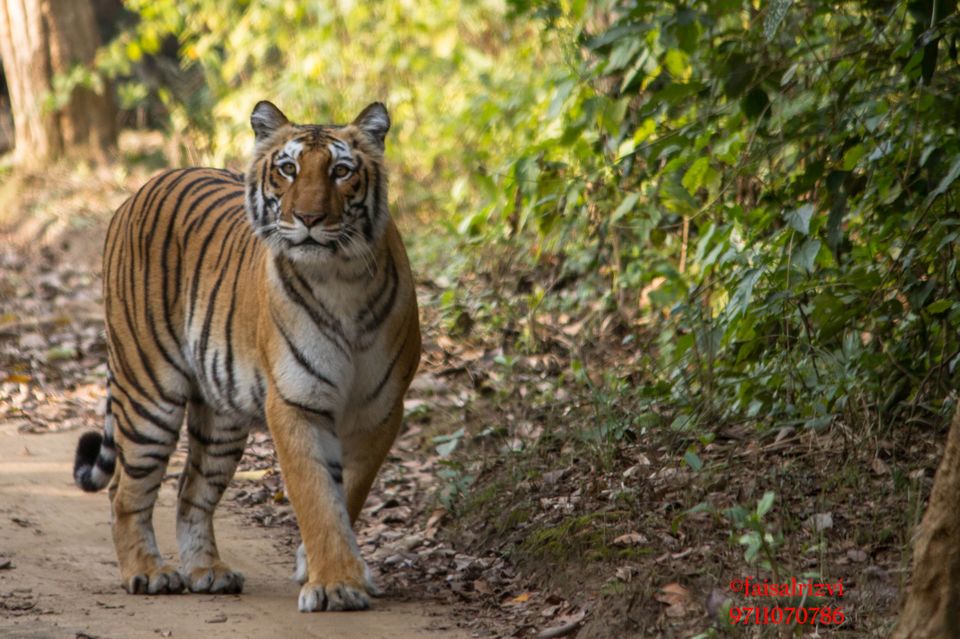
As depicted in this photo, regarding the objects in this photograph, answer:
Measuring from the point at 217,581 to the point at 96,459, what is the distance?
1.10 m

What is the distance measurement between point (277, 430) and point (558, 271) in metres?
3.76

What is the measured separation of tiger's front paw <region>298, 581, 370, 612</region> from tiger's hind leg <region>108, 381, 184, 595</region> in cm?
72

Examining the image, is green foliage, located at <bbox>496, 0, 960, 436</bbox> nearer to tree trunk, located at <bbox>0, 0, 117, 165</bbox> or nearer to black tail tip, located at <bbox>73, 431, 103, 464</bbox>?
black tail tip, located at <bbox>73, 431, 103, 464</bbox>

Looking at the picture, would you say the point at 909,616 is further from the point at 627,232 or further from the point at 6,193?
the point at 6,193

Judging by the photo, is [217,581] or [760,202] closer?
[217,581]

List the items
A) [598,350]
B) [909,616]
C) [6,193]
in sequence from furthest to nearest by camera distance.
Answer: [6,193] < [598,350] < [909,616]

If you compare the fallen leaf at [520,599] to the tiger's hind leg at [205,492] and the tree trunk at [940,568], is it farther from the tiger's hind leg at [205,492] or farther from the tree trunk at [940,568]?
the tree trunk at [940,568]

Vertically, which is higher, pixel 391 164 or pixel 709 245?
pixel 391 164

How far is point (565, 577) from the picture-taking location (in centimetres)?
424

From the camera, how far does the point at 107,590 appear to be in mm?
4543

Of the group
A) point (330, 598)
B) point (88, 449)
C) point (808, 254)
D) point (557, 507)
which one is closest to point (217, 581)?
point (330, 598)

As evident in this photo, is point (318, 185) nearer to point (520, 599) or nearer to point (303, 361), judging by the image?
point (303, 361)

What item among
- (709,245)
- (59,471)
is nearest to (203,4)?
(59,471)

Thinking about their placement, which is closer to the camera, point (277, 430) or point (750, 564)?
point (750, 564)
